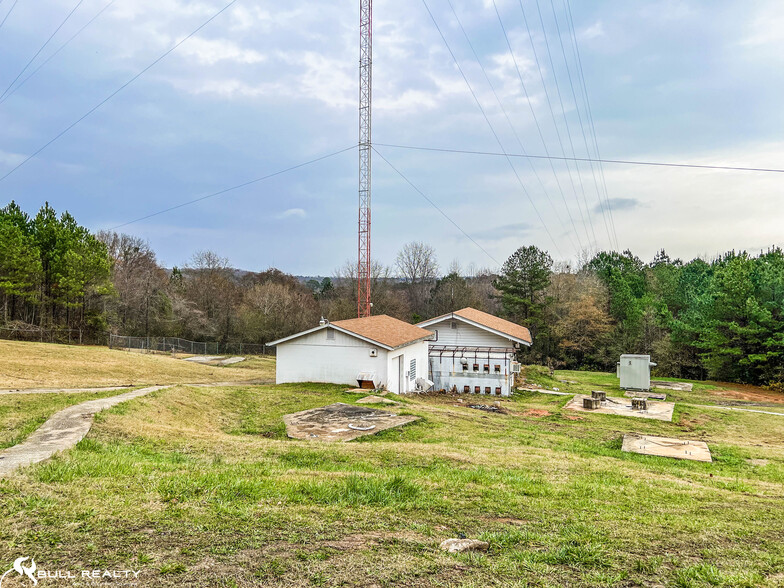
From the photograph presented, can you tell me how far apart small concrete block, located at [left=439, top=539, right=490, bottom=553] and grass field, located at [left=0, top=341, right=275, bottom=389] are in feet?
63.5

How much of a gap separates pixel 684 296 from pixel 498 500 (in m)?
52.7

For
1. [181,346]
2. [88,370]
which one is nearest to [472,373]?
[88,370]

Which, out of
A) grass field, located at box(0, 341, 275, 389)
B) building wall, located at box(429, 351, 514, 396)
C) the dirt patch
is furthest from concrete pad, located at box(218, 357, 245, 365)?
the dirt patch

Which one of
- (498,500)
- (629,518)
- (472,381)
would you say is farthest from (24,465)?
(472,381)

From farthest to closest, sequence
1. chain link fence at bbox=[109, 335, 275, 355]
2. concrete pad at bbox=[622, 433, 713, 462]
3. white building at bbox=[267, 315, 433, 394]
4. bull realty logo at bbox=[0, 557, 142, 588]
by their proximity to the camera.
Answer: chain link fence at bbox=[109, 335, 275, 355], white building at bbox=[267, 315, 433, 394], concrete pad at bbox=[622, 433, 713, 462], bull realty logo at bbox=[0, 557, 142, 588]

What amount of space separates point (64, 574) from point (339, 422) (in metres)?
10.1

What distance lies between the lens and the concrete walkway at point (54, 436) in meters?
7.00

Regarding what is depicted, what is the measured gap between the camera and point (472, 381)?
2552 centimetres

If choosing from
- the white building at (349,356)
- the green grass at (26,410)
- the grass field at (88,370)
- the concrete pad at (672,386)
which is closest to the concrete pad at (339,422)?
the green grass at (26,410)

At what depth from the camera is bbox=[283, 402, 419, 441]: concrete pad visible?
12318 millimetres

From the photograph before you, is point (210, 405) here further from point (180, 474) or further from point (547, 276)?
point (547, 276)

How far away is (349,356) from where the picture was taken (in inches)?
872

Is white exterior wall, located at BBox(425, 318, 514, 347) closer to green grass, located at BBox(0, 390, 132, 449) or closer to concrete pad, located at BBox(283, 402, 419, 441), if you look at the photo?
concrete pad, located at BBox(283, 402, 419, 441)

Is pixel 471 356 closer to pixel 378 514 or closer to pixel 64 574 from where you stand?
pixel 378 514
